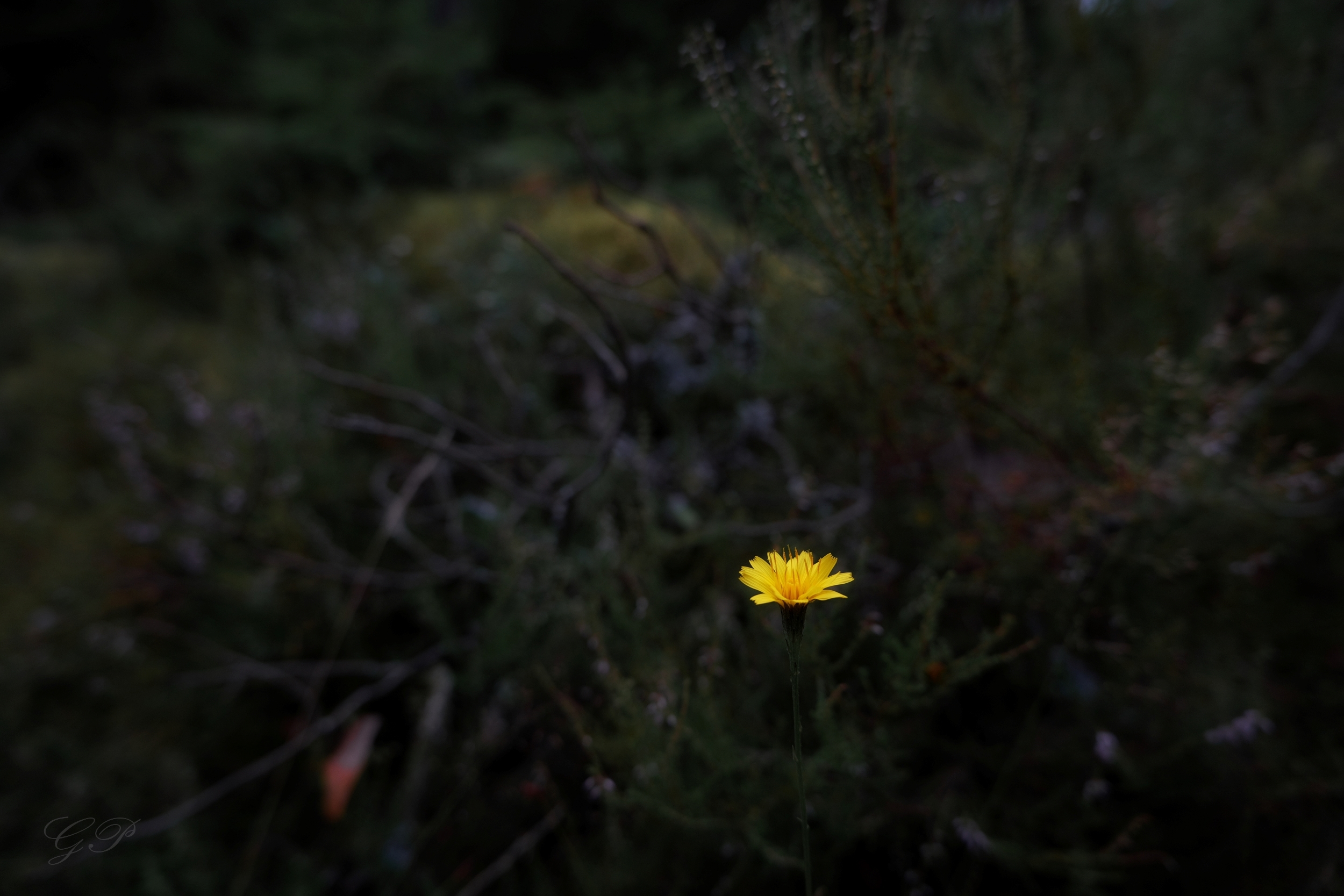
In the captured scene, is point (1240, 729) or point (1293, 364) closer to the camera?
point (1240, 729)

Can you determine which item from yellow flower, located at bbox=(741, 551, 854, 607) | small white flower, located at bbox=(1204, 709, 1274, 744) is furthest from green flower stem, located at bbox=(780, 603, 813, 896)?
small white flower, located at bbox=(1204, 709, 1274, 744)

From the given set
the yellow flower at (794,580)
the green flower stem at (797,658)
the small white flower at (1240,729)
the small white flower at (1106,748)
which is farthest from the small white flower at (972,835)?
the yellow flower at (794,580)

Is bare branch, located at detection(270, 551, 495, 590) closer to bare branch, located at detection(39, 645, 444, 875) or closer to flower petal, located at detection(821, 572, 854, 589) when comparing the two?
bare branch, located at detection(39, 645, 444, 875)

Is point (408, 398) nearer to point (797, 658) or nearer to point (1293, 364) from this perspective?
point (797, 658)

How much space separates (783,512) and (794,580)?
85cm

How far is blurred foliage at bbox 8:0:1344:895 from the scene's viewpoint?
1.10 m

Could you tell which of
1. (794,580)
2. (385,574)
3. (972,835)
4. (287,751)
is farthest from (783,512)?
(287,751)

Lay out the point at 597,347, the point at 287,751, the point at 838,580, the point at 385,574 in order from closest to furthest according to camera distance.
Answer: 1. the point at 838,580
2. the point at 597,347
3. the point at 287,751
4. the point at 385,574

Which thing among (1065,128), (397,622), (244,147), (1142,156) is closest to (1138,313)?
(1065,128)

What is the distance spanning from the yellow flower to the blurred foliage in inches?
9.6

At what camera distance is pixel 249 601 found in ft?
5.66

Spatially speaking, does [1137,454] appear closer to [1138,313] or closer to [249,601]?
[1138,313]

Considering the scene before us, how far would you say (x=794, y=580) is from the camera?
705 mm

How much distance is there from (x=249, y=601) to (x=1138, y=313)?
93.5 inches
